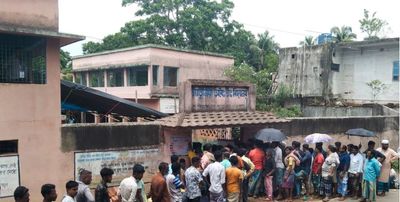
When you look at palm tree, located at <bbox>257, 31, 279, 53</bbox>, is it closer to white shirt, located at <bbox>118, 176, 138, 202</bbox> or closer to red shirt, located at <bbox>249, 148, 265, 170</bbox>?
red shirt, located at <bbox>249, 148, 265, 170</bbox>

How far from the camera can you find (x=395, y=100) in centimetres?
2262

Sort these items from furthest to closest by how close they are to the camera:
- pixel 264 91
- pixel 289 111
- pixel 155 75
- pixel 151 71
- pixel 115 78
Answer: pixel 115 78 → pixel 264 91 → pixel 155 75 → pixel 151 71 → pixel 289 111

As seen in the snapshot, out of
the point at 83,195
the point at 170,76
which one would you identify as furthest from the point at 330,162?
the point at 170,76

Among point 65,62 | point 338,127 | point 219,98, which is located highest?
point 65,62

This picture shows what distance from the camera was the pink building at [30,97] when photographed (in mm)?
8406

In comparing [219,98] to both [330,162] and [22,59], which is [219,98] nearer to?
[330,162]

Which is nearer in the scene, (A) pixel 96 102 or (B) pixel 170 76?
(A) pixel 96 102

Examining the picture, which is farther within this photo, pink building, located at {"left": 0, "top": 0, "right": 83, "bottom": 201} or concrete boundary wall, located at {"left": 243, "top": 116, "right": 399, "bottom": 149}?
concrete boundary wall, located at {"left": 243, "top": 116, "right": 399, "bottom": 149}

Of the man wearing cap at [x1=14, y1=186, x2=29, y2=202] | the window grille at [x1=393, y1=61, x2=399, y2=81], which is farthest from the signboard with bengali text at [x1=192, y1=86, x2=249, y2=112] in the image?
the window grille at [x1=393, y1=61, x2=399, y2=81]

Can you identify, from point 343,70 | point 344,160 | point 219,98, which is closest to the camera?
point 344,160

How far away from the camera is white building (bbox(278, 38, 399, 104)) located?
23250 millimetres

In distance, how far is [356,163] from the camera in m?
10.2

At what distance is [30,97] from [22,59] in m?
0.87

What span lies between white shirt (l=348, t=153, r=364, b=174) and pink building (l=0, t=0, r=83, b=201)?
689cm
